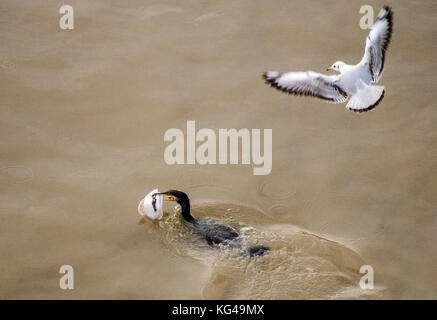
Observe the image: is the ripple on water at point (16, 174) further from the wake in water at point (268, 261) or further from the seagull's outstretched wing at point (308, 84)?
the seagull's outstretched wing at point (308, 84)

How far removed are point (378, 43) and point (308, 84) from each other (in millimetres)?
750

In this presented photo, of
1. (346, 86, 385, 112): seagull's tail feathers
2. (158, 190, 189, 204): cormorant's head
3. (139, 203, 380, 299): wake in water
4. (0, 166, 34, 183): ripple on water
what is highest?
(346, 86, 385, 112): seagull's tail feathers

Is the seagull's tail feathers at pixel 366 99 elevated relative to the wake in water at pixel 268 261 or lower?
elevated

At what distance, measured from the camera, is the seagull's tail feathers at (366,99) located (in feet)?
17.1

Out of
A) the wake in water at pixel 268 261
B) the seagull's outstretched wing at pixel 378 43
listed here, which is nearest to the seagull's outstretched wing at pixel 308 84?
the seagull's outstretched wing at pixel 378 43

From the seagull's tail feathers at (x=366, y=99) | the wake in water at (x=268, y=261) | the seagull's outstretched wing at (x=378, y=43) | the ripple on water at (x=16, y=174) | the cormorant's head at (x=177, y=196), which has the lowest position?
the wake in water at (x=268, y=261)

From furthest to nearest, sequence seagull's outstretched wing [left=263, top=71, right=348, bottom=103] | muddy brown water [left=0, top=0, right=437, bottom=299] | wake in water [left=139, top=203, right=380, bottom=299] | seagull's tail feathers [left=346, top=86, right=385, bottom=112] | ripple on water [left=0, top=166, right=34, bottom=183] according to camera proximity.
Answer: ripple on water [left=0, top=166, right=34, bottom=183] < seagull's tail feathers [left=346, top=86, right=385, bottom=112] < seagull's outstretched wing [left=263, top=71, right=348, bottom=103] < muddy brown water [left=0, top=0, right=437, bottom=299] < wake in water [left=139, top=203, right=380, bottom=299]

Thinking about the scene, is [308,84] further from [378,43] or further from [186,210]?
[186,210]

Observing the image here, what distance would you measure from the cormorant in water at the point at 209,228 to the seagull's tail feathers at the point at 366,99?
1.65m

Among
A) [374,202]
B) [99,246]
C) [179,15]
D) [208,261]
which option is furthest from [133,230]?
[179,15]

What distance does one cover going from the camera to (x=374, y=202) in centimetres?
575

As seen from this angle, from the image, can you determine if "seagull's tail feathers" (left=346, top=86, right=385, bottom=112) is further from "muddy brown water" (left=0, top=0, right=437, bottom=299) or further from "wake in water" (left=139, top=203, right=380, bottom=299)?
"wake in water" (left=139, top=203, right=380, bottom=299)

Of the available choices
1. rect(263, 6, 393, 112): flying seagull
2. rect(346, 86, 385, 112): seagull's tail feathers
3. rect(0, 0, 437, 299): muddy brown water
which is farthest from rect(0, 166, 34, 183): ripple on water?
rect(346, 86, 385, 112): seagull's tail feathers

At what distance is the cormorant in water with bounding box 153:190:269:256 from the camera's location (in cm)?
500
